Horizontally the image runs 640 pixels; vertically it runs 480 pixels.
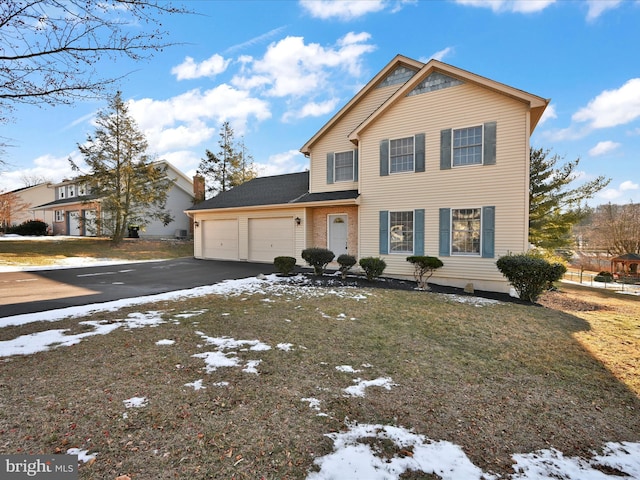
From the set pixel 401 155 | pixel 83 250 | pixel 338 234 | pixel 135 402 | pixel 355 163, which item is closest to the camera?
pixel 135 402

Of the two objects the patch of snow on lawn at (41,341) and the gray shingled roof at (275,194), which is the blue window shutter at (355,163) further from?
the patch of snow on lawn at (41,341)

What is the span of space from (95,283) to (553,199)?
23232mm

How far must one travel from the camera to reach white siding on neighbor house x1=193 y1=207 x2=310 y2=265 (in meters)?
14.3

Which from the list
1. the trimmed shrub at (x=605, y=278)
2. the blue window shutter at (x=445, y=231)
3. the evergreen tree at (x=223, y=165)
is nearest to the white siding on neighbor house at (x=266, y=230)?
the blue window shutter at (x=445, y=231)

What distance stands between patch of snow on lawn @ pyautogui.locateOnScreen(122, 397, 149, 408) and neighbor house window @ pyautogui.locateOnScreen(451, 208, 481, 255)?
10106 millimetres

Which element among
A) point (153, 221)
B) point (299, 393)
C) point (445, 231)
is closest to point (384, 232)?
point (445, 231)

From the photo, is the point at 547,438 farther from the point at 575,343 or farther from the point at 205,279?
the point at 205,279

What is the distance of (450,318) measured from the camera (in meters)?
6.66

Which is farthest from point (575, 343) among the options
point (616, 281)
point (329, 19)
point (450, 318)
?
point (616, 281)

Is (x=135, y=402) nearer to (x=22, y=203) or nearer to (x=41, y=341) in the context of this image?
(x=41, y=341)

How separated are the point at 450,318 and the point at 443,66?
890 cm

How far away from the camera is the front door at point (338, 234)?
1340 cm

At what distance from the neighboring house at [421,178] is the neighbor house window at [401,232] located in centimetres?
4

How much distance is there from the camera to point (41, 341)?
468 centimetres
